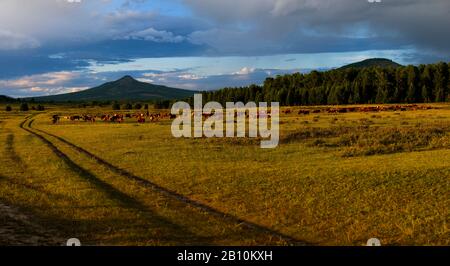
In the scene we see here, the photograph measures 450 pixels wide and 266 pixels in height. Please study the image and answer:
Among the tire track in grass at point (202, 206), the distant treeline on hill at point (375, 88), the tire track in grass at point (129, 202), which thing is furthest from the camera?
the distant treeline on hill at point (375, 88)

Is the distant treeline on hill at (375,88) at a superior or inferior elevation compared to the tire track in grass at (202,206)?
superior

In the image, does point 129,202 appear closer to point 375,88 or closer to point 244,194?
point 244,194

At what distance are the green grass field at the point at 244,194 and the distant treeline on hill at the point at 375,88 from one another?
318 feet

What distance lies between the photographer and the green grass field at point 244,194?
46.0 feet

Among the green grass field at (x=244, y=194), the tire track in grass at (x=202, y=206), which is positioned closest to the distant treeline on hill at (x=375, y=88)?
the green grass field at (x=244, y=194)

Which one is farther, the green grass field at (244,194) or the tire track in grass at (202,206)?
the green grass field at (244,194)

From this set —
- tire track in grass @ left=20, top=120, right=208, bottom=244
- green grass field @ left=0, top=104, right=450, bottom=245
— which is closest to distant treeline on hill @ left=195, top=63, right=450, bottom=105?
green grass field @ left=0, top=104, right=450, bottom=245

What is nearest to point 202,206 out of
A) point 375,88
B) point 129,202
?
point 129,202

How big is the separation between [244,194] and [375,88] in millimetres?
117602

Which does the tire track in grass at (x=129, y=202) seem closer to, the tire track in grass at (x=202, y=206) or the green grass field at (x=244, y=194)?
the green grass field at (x=244, y=194)

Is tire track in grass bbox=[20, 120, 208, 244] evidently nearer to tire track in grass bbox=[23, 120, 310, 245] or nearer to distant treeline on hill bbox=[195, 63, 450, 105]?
tire track in grass bbox=[23, 120, 310, 245]

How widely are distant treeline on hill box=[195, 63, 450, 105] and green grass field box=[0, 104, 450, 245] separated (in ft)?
318

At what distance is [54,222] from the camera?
1541 centimetres
